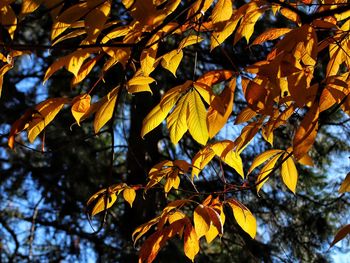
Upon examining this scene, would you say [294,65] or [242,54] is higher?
[242,54]

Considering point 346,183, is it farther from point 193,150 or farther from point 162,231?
point 193,150

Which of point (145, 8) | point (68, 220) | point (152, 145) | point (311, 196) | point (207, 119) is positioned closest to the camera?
point (145, 8)

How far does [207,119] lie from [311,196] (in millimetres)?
2680

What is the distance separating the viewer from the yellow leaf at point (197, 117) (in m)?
1.14

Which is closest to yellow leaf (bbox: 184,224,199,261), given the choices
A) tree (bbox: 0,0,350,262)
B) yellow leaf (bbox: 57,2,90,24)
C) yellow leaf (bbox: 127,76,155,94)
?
tree (bbox: 0,0,350,262)

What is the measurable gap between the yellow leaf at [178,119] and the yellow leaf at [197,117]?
1 centimetres

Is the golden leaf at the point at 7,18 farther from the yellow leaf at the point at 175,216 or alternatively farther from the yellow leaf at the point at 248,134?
the yellow leaf at the point at 175,216

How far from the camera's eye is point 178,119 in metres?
1.20

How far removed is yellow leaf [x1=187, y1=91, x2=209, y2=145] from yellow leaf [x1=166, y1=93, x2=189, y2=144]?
12 millimetres

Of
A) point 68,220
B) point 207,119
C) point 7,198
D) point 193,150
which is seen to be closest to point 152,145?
point 193,150

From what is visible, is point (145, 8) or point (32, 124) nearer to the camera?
point (145, 8)

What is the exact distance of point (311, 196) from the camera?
359cm

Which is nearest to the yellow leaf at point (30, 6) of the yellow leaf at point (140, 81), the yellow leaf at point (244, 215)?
the yellow leaf at point (140, 81)

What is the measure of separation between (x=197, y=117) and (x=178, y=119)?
0.06m
